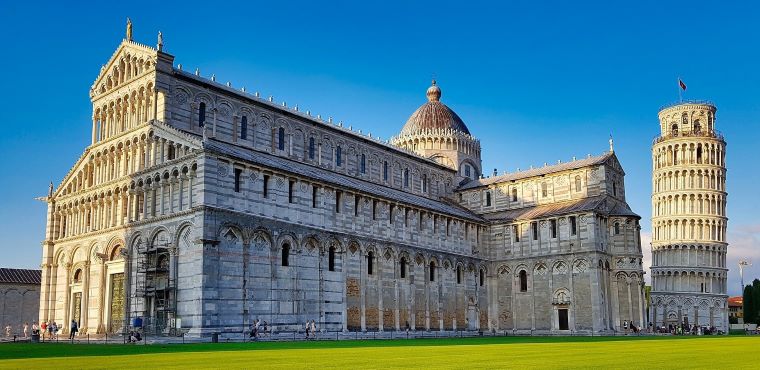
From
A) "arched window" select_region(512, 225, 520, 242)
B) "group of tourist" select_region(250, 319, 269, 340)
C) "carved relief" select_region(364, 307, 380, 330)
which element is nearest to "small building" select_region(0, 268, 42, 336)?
"group of tourist" select_region(250, 319, 269, 340)

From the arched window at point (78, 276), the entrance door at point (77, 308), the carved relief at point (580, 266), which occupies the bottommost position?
the entrance door at point (77, 308)

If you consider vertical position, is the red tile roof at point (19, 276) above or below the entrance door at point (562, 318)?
above

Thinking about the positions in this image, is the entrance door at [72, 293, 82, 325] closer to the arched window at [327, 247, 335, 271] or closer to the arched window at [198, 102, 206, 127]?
the arched window at [198, 102, 206, 127]

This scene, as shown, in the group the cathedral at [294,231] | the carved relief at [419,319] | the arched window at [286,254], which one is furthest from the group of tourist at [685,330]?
the arched window at [286,254]

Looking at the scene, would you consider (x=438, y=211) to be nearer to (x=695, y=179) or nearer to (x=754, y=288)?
(x=695, y=179)

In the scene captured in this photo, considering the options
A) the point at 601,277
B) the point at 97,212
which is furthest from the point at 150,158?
the point at 601,277

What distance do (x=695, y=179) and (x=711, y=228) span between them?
243 inches

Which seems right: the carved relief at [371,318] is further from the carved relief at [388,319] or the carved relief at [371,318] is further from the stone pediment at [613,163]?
the stone pediment at [613,163]

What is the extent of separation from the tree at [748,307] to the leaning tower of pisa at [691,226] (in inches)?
768

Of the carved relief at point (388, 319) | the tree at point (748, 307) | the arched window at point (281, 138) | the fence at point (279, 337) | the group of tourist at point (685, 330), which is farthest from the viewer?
the tree at point (748, 307)

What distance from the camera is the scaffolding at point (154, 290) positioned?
41406mm

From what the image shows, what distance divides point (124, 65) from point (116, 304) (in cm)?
1613

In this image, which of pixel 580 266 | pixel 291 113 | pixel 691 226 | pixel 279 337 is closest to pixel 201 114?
pixel 291 113

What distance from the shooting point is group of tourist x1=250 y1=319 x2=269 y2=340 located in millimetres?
39406
